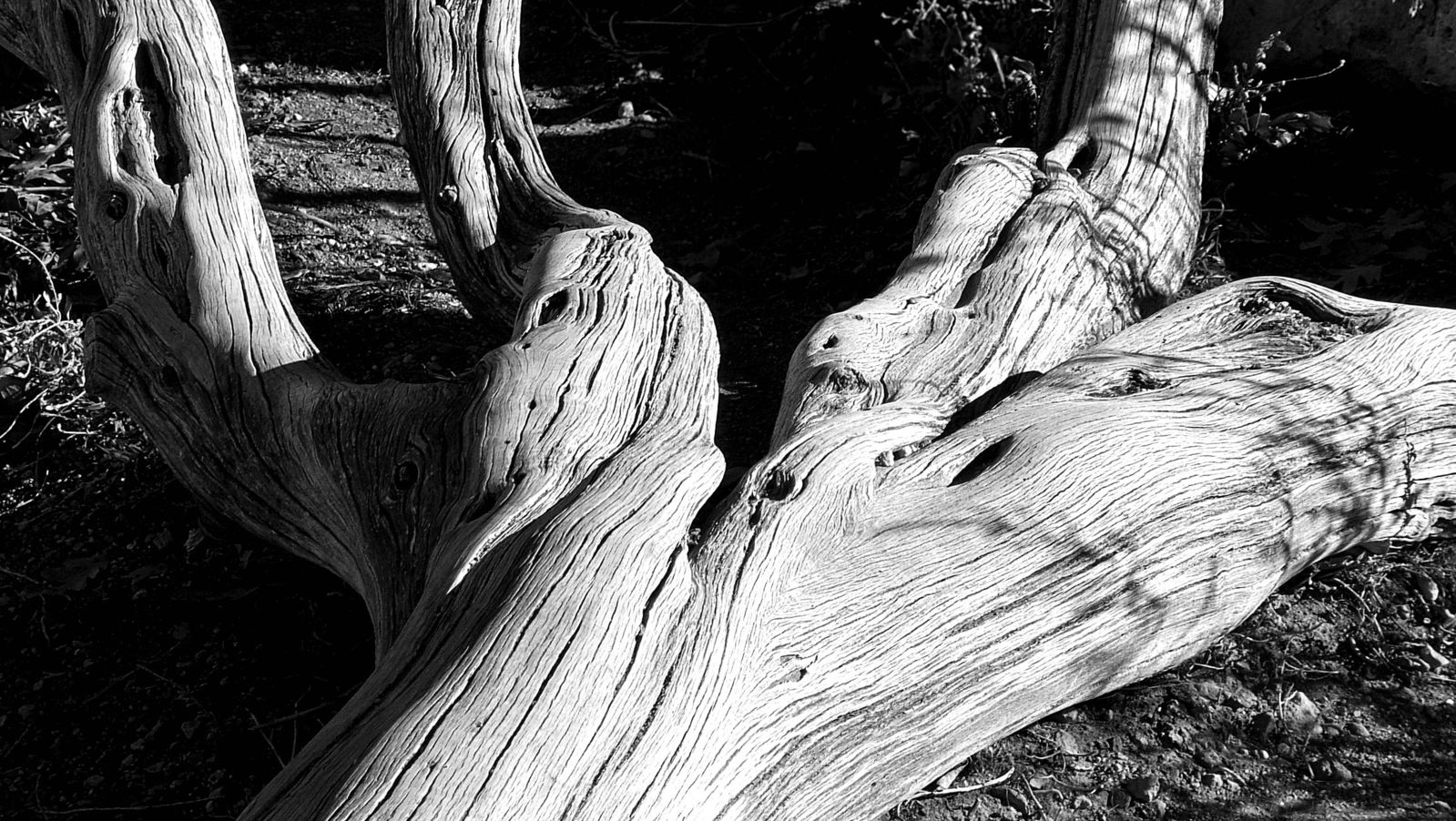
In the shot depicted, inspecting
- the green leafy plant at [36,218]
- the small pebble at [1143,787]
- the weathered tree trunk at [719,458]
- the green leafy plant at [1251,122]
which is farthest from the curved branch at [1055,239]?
the green leafy plant at [36,218]

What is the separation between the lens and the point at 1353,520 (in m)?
2.87

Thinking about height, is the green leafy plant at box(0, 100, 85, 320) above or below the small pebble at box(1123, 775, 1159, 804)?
above

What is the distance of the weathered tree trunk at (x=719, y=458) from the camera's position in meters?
2.12

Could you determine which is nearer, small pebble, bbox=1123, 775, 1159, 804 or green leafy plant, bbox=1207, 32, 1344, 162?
small pebble, bbox=1123, 775, 1159, 804

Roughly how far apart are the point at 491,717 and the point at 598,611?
28 centimetres

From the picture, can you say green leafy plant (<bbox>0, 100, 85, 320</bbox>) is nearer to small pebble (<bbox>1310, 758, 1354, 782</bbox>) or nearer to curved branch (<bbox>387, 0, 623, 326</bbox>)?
curved branch (<bbox>387, 0, 623, 326</bbox>)

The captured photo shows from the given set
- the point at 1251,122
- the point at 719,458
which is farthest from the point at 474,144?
the point at 1251,122

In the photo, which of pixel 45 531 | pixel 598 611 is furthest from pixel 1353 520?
pixel 45 531

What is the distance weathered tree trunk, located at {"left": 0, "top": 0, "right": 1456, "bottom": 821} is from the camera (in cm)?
212

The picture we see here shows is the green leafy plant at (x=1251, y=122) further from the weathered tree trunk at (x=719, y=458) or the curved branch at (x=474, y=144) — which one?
the curved branch at (x=474, y=144)

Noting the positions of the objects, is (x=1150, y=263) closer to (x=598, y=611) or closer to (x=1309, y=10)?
(x=1309, y=10)

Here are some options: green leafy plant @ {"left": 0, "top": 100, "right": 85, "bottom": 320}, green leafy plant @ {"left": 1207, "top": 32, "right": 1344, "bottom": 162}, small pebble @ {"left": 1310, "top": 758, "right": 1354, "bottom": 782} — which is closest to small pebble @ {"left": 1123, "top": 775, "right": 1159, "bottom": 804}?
small pebble @ {"left": 1310, "top": 758, "right": 1354, "bottom": 782}

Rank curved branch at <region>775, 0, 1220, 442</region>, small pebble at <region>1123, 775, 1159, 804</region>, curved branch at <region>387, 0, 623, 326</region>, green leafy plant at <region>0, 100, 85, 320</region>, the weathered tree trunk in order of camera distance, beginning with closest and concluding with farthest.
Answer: the weathered tree trunk, small pebble at <region>1123, 775, 1159, 804</region>, curved branch at <region>775, 0, 1220, 442</region>, curved branch at <region>387, 0, 623, 326</region>, green leafy plant at <region>0, 100, 85, 320</region>

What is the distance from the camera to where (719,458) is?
2.67 meters
